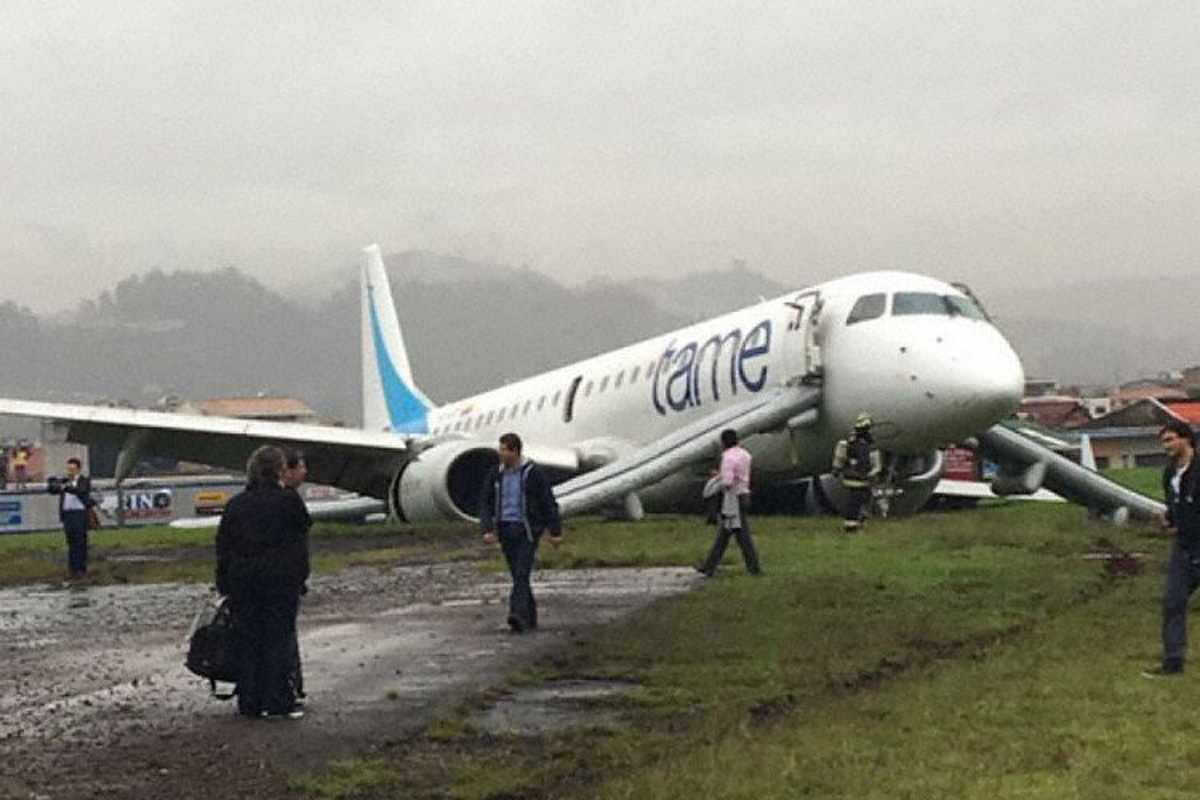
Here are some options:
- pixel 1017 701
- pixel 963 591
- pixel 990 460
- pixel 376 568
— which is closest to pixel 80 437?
pixel 376 568

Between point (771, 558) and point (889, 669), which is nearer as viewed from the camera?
point (889, 669)

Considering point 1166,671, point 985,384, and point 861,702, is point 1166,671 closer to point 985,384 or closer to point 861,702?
point 861,702

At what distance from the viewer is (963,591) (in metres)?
16.7

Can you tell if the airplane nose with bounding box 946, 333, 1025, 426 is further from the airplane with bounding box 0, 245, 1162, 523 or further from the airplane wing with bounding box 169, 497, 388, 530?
the airplane wing with bounding box 169, 497, 388, 530

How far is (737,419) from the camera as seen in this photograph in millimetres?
26016

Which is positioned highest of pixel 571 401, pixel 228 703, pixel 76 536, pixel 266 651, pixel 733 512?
pixel 571 401

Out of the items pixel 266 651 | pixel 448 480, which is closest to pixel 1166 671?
pixel 266 651

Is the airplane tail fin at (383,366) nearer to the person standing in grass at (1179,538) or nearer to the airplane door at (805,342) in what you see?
the airplane door at (805,342)

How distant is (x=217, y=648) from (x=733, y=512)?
8778 millimetres

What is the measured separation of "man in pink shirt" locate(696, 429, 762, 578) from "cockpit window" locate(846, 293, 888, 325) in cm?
672

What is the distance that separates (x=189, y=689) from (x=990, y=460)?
800 inches

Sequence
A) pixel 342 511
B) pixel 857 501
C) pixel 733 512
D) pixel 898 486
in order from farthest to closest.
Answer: pixel 342 511
pixel 898 486
pixel 857 501
pixel 733 512

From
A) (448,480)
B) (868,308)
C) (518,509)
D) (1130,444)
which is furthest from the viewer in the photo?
(1130,444)

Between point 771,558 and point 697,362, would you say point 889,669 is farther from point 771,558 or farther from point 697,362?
point 697,362
